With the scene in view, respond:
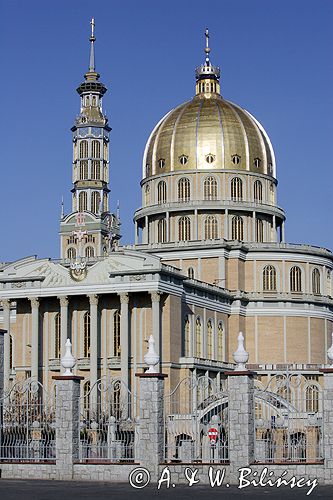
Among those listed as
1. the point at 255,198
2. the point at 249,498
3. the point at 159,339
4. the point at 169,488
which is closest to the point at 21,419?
the point at 169,488

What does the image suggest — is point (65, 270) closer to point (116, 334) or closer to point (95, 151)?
point (116, 334)

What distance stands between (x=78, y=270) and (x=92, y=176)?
3295 centimetres

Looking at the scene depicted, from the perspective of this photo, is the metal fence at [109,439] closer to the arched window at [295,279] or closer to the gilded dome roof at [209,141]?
the arched window at [295,279]

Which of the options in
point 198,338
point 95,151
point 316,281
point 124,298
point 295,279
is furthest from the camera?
point 95,151

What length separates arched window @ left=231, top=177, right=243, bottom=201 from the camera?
100 metres

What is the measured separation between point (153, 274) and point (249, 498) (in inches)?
1854

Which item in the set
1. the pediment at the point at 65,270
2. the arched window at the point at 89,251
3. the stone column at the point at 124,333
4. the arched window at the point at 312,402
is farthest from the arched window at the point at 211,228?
the arched window at the point at 312,402

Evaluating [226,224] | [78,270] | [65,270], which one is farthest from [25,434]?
[226,224]

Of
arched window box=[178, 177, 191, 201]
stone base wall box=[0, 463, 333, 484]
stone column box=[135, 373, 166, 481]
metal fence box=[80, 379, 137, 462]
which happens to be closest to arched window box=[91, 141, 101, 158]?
arched window box=[178, 177, 191, 201]

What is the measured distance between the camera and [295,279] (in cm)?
9719

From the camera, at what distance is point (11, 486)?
39156 mm

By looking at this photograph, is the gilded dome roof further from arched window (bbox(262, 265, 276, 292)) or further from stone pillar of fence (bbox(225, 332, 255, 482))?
stone pillar of fence (bbox(225, 332, 255, 482))

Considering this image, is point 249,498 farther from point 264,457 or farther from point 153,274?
point 153,274

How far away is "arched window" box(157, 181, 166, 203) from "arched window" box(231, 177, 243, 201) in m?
5.78
